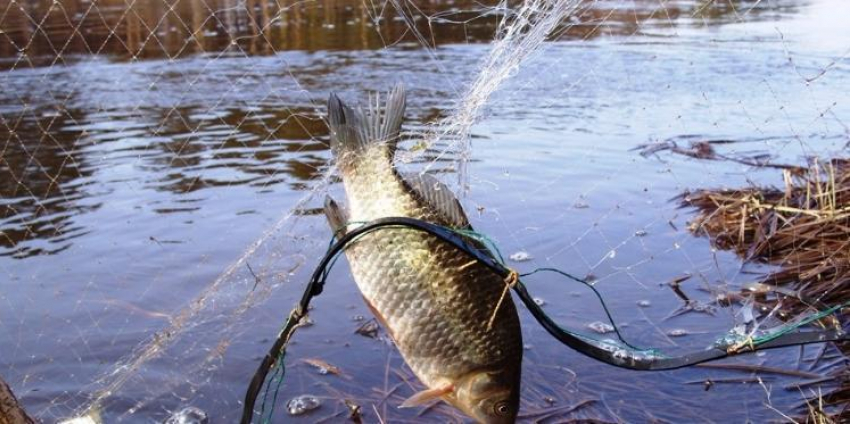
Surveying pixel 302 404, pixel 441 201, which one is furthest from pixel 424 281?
pixel 302 404

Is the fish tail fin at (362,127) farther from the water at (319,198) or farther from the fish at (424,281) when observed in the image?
the water at (319,198)

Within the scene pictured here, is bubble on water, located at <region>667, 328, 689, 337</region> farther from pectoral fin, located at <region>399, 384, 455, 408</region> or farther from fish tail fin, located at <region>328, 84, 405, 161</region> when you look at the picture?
fish tail fin, located at <region>328, 84, 405, 161</region>

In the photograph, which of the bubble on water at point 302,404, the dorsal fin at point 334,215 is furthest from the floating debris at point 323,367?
the dorsal fin at point 334,215

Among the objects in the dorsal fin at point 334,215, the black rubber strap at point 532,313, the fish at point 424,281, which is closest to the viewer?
the black rubber strap at point 532,313

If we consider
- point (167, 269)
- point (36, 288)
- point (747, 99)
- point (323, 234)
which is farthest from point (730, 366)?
point (747, 99)

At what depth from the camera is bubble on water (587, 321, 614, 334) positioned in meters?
5.07

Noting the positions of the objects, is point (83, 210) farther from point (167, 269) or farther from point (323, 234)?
point (323, 234)

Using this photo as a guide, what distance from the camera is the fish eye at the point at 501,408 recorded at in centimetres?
282

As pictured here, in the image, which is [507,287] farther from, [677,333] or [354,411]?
[677,333]

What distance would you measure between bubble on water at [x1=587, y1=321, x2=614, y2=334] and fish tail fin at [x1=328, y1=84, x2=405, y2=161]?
8.93 ft

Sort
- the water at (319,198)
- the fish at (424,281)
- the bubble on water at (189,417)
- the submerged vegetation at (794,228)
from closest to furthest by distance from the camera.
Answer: the fish at (424,281)
the bubble on water at (189,417)
the water at (319,198)
the submerged vegetation at (794,228)

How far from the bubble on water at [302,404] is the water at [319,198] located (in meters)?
0.06

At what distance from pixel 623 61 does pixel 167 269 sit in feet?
32.7

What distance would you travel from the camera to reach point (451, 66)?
1362 centimetres
